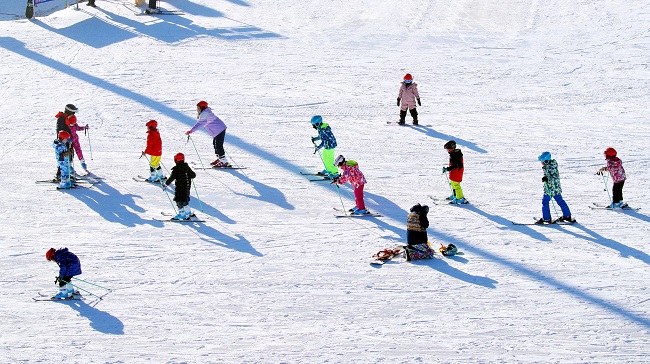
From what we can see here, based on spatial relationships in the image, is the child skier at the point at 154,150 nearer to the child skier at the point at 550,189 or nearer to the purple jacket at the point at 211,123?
the purple jacket at the point at 211,123

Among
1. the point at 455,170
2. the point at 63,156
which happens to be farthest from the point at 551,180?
the point at 63,156

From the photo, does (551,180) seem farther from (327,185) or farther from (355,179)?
(327,185)

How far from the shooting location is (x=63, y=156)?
562 inches

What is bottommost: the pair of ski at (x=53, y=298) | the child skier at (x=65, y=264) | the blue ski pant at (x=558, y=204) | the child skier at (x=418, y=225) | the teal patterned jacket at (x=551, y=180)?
the pair of ski at (x=53, y=298)

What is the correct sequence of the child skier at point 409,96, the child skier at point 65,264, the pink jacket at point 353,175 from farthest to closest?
the child skier at point 409,96 → the pink jacket at point 353,175 → the child skier at point 65,264

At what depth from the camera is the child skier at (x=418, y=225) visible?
457 inches

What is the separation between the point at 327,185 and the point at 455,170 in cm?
221

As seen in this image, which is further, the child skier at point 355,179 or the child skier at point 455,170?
the child skier at point 455,170

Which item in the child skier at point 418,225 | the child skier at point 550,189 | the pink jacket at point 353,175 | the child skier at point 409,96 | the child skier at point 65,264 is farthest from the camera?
the child skier at point 409,96

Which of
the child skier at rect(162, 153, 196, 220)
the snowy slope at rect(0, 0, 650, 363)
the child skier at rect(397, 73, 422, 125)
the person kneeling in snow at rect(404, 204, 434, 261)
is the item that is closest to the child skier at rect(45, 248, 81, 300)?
the snowy slope at rect(0, 0, 650, 363)

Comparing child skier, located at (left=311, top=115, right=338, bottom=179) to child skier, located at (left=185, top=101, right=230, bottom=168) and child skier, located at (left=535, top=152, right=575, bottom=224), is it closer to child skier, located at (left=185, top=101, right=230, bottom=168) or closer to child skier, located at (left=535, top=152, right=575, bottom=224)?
child skier, located at (left=185, top=101, right=230, bottom=168)

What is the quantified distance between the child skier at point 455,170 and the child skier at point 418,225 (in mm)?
2122

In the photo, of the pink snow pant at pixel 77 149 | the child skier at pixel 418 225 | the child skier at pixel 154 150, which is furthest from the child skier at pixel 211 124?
the child skier at pixel 418 225

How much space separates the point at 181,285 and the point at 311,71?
1146cm
